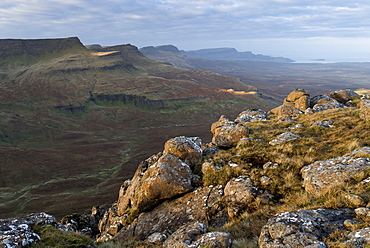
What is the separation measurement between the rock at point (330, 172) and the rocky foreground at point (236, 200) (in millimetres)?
44

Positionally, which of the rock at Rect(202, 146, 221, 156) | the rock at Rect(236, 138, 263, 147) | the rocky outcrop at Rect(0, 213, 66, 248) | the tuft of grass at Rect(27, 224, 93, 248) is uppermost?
the rock at Rect(236, 138, 263, 147)

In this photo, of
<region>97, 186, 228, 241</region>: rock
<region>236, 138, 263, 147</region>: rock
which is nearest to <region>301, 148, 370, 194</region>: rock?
<region>97, 186, 228, 241</region>: rock

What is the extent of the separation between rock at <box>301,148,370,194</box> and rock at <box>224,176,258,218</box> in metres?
2.98

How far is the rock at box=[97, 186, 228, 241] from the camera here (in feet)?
42.7

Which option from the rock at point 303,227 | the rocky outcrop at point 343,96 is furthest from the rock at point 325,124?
the rocky outcrop at point 343,96

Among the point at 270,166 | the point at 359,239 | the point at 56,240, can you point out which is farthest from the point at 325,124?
the point at 56,240

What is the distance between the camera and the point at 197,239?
349 inches

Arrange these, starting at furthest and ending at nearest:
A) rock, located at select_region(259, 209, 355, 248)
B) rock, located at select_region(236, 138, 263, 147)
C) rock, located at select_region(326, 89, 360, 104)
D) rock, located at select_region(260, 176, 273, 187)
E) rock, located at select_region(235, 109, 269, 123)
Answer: rock, located at select_region(326, 89, 360, 104) < rock, located at select_region(235, 109, 269, 123) < rock, located at select_region(236, 138, 263, 147) < rock, located at select_region(260, 176, 273, 187) < rock, located at select_region(259, 209, 355, 248)

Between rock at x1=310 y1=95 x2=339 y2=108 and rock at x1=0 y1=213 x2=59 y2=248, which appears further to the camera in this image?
rock at x1=310 y1=95 x2=339 y2=108

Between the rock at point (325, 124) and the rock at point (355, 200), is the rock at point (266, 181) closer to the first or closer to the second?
the rock at point (355, 200)

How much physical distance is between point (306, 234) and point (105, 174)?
8647 cm

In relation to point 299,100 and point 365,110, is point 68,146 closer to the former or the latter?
point 299,100

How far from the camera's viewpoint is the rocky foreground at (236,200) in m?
7.88

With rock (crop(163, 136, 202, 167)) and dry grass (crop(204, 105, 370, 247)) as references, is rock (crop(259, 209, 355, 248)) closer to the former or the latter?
dry grass (crop(204, 105, 370, 247))
